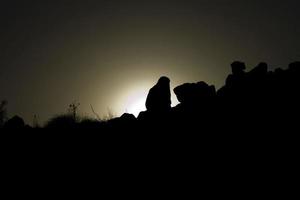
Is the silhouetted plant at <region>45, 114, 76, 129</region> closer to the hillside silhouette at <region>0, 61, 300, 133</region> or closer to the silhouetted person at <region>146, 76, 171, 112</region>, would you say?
the hillside silhouette at <region>0, 61, 300, 133</region>

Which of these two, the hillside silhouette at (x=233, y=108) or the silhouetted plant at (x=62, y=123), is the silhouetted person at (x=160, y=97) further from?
the silhouetted plant at (x=62, y=123)

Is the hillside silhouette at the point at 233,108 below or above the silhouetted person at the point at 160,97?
below

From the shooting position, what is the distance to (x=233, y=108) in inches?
817

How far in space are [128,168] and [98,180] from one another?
1.52 m

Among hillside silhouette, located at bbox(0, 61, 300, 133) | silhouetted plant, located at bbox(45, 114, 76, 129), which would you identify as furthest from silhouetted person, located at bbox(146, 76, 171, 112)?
silhouetted plant, located at bbox(45, 114, 76, 129)

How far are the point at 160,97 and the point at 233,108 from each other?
5.03m

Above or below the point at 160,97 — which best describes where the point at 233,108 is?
below

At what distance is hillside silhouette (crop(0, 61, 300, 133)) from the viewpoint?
778 inches

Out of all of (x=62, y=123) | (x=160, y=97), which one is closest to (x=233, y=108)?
(x=160, y=97)

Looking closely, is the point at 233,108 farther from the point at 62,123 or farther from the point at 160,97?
the point at 62,123

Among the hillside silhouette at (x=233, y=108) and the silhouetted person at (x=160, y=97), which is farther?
the silhouetted person at (x=160, y=97)

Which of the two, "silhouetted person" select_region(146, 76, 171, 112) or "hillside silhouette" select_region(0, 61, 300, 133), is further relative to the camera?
"silhouetted person" select_region(146, 76, 171, 112)

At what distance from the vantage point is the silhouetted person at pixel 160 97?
2375cm

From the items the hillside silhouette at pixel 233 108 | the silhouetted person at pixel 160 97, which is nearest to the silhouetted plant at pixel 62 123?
the hillside silhouette at pixel 233 108
